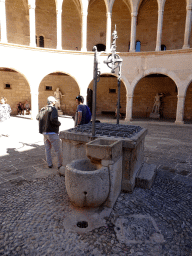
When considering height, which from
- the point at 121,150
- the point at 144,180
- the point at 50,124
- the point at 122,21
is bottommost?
the point at 144,180

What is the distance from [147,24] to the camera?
18.1m

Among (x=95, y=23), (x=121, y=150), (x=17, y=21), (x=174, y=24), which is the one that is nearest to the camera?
(x=121, y=150)

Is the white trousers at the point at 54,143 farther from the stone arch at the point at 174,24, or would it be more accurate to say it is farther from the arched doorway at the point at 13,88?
the stone arch at the point at 174,24

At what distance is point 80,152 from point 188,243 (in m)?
2.45

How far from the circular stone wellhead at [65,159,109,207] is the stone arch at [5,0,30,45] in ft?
56.7

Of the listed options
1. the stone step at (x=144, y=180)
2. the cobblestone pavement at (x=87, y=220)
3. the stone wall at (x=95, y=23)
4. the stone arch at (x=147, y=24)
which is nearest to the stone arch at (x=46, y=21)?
the stone wall at (x=95, y=23)

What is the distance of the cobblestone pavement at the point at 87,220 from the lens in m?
2.36

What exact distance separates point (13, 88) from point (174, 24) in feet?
49.7

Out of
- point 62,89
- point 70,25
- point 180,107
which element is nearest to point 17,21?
point 70,25

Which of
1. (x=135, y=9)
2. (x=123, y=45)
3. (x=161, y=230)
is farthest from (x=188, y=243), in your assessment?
(x=123, y=45)

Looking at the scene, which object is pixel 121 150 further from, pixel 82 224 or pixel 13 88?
pixel 13 88

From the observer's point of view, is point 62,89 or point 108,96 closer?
point 62,89

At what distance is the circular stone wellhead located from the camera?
Result: 2857 mm

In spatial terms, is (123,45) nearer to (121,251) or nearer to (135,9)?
(135,9)
